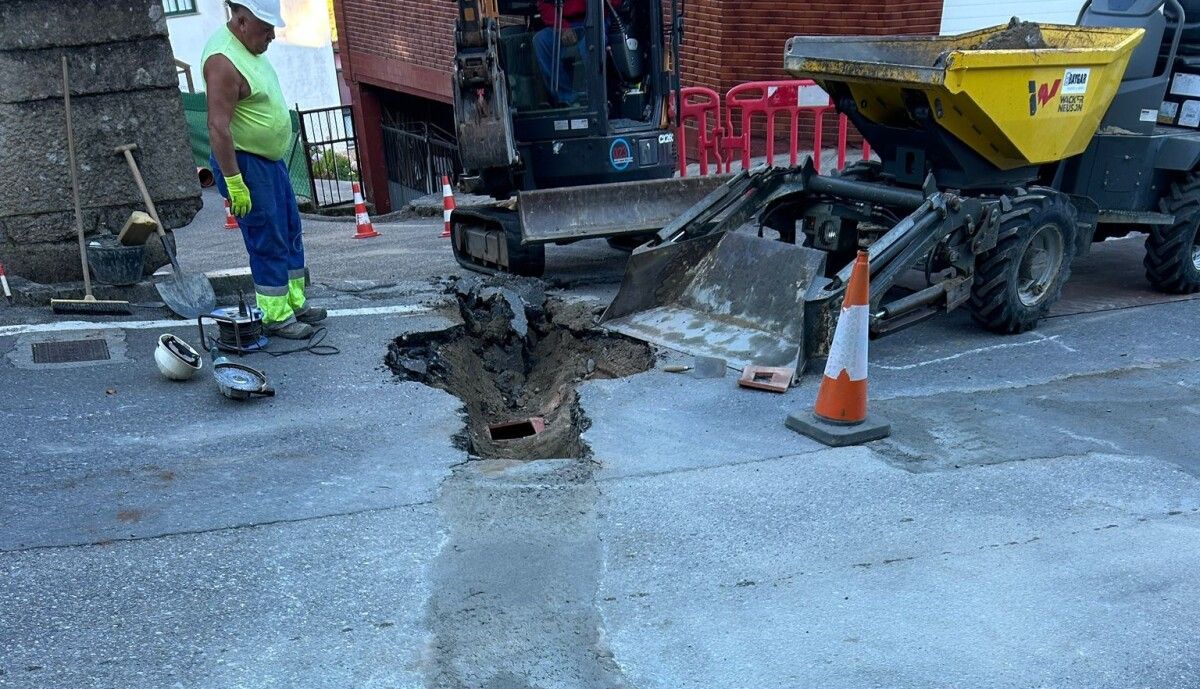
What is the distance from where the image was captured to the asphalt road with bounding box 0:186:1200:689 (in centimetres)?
339

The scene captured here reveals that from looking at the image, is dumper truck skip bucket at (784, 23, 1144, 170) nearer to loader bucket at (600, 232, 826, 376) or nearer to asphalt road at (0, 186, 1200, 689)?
loader bucket at (600, 232, 826, 376)

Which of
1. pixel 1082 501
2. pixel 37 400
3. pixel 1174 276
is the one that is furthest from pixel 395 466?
pixel 1174 276

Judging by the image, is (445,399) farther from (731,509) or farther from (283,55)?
(283,55)

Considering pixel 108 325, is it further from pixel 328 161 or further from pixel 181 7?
pixel 181 7

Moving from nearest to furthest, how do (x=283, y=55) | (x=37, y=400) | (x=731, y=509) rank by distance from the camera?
(x=731, y=509)
(x=37, y=400)
(x=283, y=55)

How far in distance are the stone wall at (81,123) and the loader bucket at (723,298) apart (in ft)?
11.4

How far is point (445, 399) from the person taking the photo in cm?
557

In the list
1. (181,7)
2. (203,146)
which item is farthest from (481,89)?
(181,7)

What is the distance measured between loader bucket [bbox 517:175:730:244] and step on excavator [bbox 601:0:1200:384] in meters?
1.04

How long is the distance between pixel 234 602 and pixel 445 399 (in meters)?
2.05

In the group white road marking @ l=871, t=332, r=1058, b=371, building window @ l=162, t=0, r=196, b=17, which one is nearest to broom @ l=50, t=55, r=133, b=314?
white road marking @ l=871, t=332, r=1058, b=371

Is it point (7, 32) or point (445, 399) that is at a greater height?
point (7, 32)

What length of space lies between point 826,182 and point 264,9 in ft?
12.6

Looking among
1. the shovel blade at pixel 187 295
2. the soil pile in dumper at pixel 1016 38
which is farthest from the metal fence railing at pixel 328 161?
the soil pile in dumper at pixel 1016 38
